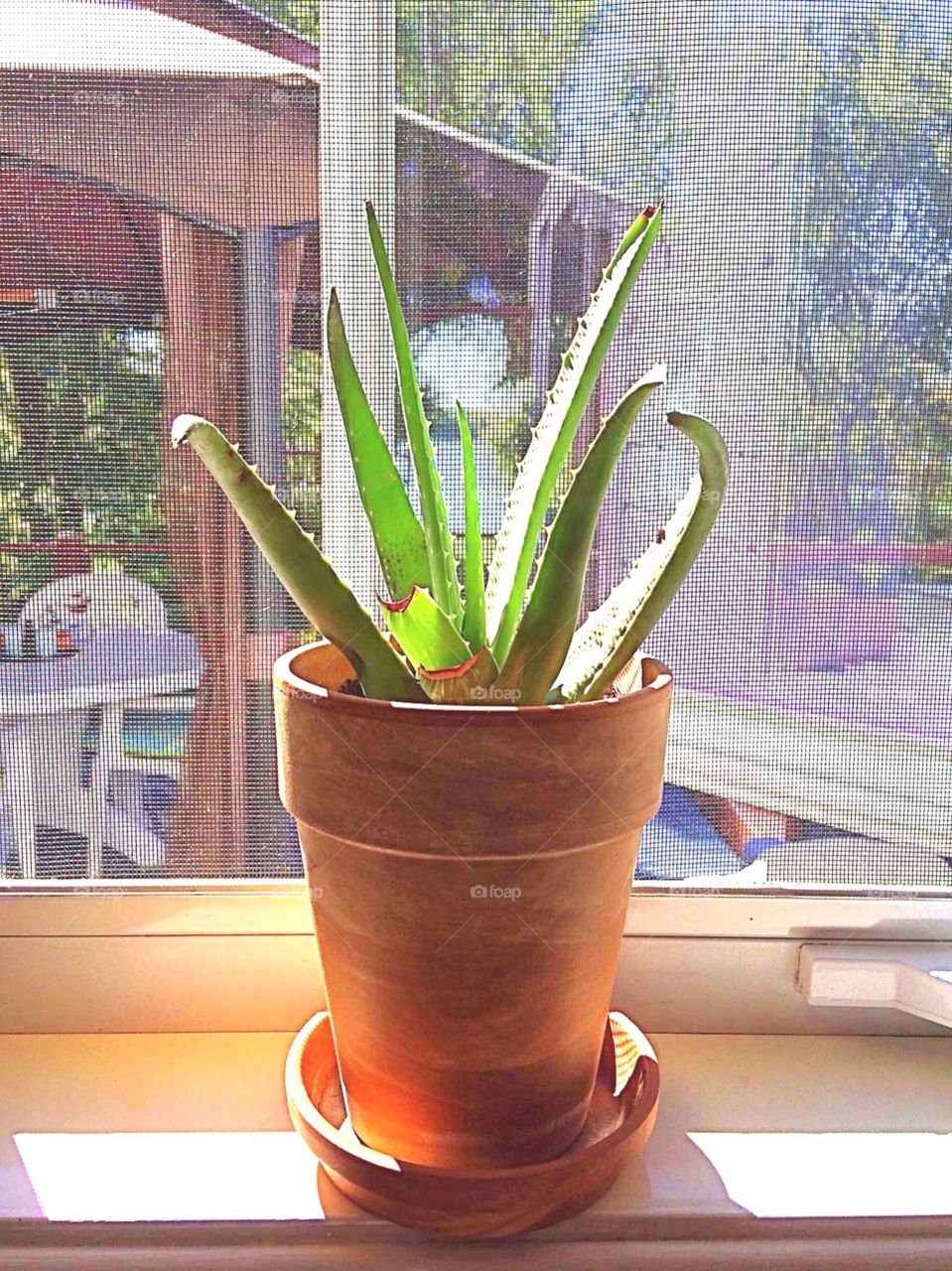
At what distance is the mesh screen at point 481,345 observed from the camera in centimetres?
60

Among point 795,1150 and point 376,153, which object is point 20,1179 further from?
point 376,153

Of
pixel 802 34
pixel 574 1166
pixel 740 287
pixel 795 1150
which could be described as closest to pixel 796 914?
pixel 795 1150

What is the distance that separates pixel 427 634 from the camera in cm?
47

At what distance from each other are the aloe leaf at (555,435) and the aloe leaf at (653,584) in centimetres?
4

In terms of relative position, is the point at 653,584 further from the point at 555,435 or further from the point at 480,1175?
the point at 480,1175

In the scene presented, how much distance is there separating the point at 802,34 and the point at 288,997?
26.4 inches

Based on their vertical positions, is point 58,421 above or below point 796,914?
above

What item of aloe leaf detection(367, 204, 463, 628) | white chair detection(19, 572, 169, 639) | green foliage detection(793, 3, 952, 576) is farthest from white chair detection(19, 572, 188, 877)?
green foliage detection(793, 3, 952, 576)

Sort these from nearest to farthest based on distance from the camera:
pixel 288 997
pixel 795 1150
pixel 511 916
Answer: pixel 511 916 < pixel 795 1150 < pixel 288 997

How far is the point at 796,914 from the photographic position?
664 mm

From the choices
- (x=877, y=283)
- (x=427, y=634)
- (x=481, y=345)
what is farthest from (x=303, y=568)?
(x=877, y=283)

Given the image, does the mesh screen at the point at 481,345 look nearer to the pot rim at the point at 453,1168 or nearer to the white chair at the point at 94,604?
the white chair at the point at 94,604

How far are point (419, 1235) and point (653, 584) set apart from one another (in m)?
0.33

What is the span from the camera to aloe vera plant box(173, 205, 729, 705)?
0.43 m
